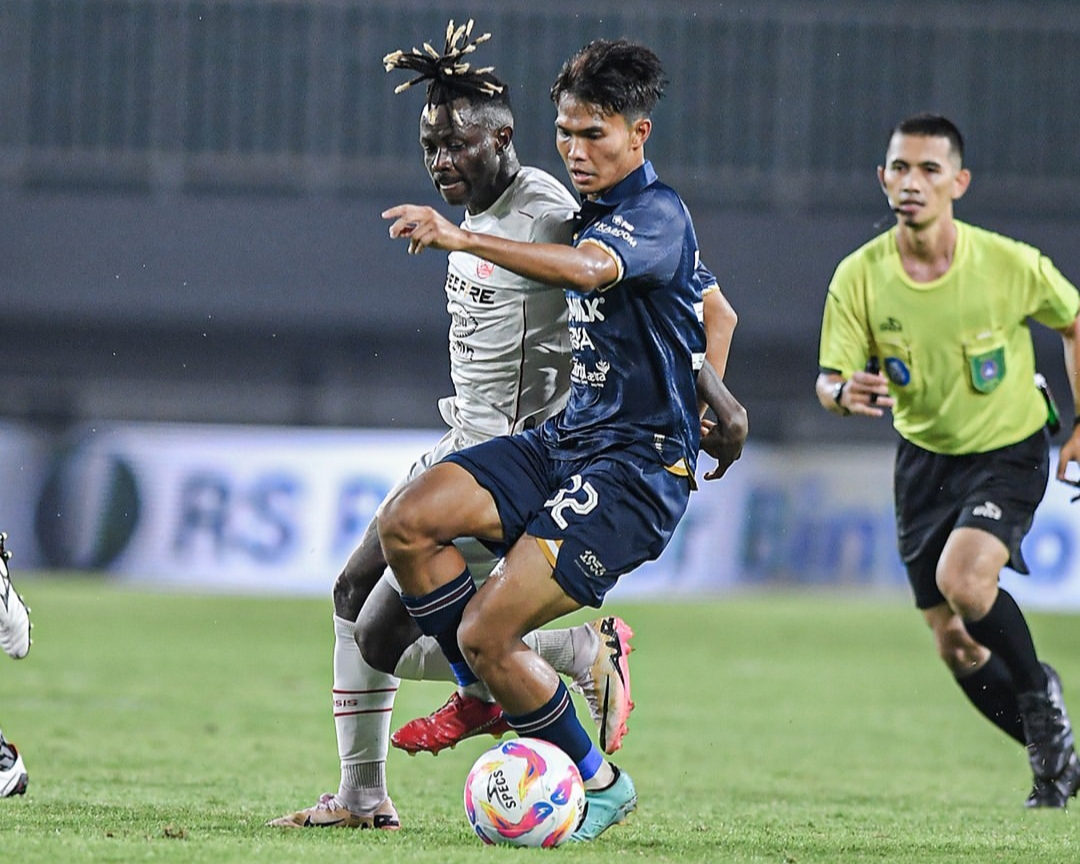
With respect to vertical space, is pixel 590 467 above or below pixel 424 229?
below

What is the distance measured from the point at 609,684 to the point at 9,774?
175cm

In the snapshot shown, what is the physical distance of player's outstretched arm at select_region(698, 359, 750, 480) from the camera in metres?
4.79

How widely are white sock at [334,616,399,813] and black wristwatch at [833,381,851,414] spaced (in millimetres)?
1751

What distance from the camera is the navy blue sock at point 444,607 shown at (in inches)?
176

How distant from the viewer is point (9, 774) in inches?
197

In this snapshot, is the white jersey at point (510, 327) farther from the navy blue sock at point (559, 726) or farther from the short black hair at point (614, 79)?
the navy blue sock at point (559, 726)

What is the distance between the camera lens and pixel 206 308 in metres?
17.6

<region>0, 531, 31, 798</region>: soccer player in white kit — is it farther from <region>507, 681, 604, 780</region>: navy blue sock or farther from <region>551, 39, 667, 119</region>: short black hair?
<region>551, 39, 667, 119</region>: short black hair

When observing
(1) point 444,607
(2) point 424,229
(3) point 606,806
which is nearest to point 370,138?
(1) point 444,607

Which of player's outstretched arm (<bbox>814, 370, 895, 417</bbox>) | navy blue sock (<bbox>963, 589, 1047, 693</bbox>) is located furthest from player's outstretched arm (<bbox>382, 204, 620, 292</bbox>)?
navy blue sock (<bbox>963, 589, 1047, 693</bbox>)

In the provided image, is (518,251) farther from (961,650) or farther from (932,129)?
(961,650)

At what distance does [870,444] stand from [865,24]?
418 cm

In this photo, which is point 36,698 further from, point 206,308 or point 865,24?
point 865,24

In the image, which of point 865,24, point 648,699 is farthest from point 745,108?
point 648,699
